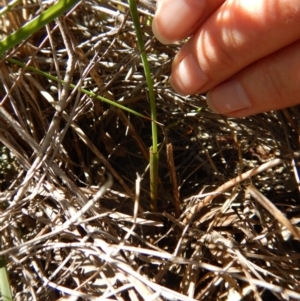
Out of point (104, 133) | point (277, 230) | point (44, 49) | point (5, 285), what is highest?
point (44, 49)

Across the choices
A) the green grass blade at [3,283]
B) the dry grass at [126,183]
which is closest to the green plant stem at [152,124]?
the dry grass at [126,183]

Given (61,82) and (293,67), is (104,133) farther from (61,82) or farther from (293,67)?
(293,67)

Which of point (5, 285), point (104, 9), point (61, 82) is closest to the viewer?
point (5, 285)

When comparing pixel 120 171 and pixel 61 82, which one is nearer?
pixel 61 82

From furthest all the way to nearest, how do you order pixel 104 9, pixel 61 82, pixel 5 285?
pixel 104 9
pixel 61 82
pixel 5 285

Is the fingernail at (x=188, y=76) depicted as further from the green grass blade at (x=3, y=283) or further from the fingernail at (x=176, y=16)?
the green grass blade at (x=3, y=283)

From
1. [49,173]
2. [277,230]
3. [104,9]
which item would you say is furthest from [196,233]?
[104,9]

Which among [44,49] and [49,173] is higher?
[44,49]
